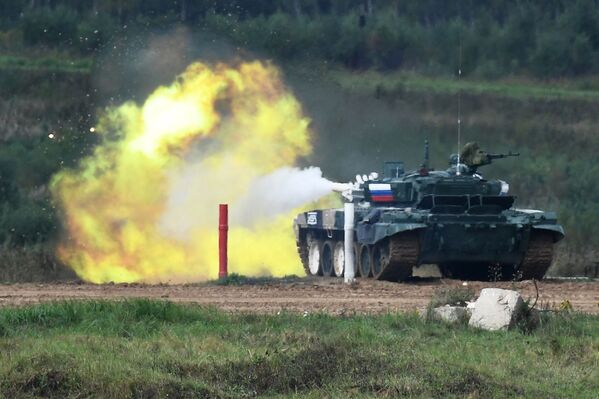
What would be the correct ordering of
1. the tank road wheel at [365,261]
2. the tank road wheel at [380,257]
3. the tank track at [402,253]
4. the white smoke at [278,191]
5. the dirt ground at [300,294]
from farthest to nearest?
the white smoke at [278,191]
the tank road wheel at [365,261]
the tank road wheel at [380,257]
the tank track at [402,253]
the dirt ground at [300,294]

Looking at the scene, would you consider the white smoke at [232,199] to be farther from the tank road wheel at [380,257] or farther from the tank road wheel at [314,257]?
the tank road wheel at [380,257]

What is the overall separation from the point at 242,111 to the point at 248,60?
3.85 feet

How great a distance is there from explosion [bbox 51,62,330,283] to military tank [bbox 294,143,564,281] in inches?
124

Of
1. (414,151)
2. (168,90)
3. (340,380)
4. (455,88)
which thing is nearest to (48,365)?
(340,380)

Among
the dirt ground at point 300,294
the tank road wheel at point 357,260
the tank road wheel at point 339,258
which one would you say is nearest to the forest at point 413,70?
the tank road wheel at point 339,258

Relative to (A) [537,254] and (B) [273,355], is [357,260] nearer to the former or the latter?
(A) [537,254]

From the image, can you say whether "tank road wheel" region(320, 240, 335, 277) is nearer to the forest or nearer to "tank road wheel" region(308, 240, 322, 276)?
"tank road wheel" region(308, 240, 322, 276)

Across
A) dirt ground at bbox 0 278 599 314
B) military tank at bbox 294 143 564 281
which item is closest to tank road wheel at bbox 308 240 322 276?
military tank at bbox 294 143 564 281

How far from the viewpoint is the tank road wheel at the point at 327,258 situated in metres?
30.2

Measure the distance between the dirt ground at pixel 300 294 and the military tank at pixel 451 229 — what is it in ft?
3.64

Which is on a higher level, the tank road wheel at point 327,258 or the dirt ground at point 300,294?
the tank road wheel at point 327,258

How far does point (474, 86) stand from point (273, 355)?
87.5 ft

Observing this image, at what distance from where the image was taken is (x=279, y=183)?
31562mm

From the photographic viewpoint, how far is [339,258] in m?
29.6
